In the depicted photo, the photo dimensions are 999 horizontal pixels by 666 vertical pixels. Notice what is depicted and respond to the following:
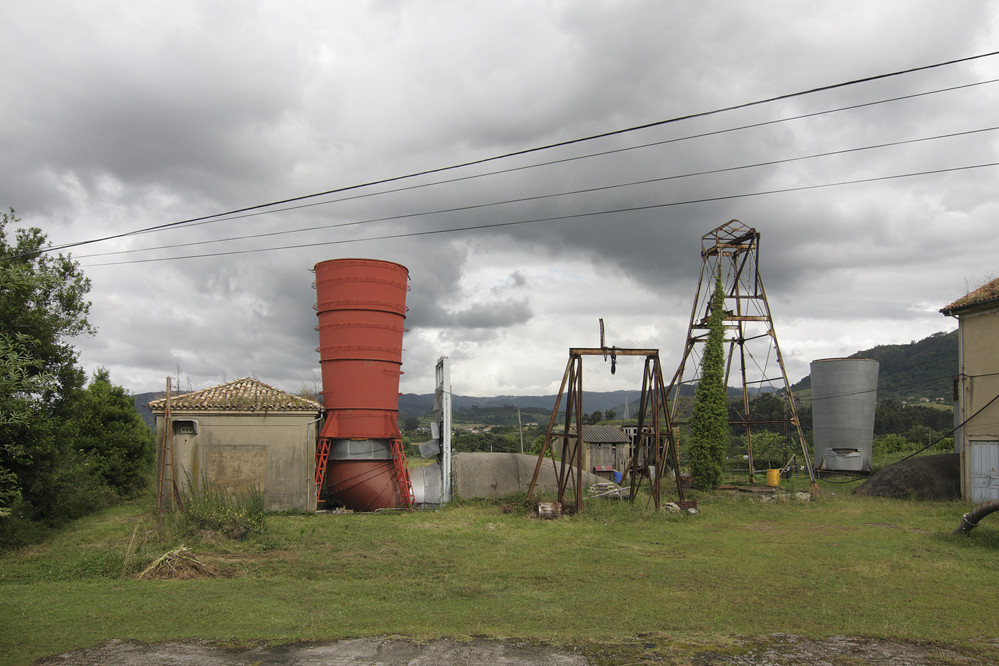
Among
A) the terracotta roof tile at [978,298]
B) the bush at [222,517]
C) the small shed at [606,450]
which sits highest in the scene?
the terracotta roof tile at [978,298]

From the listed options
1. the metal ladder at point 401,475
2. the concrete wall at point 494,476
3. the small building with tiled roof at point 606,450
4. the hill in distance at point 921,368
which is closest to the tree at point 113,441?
the metal ladder at point 401,475

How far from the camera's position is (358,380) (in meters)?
21.2

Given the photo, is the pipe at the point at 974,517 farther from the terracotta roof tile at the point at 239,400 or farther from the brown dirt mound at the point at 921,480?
the terracotta roof tile at the point at 239,400

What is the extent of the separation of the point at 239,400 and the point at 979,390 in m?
23.0

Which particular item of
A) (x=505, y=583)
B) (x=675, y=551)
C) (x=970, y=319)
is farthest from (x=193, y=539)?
(x=970, y=319)

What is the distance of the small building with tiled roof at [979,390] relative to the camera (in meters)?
19.3

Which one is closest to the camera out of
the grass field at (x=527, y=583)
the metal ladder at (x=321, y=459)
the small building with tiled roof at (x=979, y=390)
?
the grass field at (x=527, y=583)

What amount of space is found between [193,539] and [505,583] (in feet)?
24.2

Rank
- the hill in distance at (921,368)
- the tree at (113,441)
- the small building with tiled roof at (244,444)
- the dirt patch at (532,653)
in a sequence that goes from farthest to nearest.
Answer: the hill in distance at (921,368), the tree at (113,441), the small building with tiled roof at (244,444), the dirt patch at (532,653)

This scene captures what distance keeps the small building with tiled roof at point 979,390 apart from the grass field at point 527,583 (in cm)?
244

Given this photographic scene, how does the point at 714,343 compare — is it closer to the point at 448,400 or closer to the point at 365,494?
the point at 448,400

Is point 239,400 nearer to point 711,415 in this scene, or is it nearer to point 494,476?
point 494,476

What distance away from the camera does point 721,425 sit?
80.9 ft

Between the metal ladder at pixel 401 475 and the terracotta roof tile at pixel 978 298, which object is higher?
the terracotta roof tile at pixel 978 298
